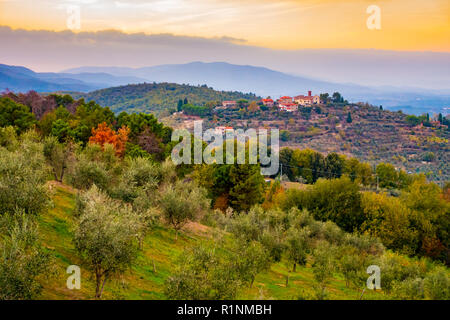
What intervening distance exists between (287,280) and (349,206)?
102 ft

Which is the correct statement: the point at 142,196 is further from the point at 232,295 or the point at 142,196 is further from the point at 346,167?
the point at 346,167

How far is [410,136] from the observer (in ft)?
623

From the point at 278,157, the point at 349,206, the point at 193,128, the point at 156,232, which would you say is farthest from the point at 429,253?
the point at 193,128

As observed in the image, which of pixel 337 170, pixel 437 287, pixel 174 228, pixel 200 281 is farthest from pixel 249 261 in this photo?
pixel 337 170

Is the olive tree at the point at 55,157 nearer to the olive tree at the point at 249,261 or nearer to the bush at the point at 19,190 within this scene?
the bush at the point at 19,190

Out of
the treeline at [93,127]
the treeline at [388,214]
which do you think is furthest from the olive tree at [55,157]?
the treeline at [388,214]

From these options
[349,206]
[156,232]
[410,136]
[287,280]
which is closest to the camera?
[287,280]

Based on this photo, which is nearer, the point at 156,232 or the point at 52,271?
the point at 52,271

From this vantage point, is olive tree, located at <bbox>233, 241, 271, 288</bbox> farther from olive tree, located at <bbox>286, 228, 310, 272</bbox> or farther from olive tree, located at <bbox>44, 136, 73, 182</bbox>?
olive tree, located at <bbox>44, 136, 73, 182</bbox>

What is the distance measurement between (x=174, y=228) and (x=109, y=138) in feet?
89.5

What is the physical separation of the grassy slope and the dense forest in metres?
0.12

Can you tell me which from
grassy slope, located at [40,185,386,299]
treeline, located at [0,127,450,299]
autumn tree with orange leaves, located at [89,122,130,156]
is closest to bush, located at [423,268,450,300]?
treeline, located at [0,127,450,299]

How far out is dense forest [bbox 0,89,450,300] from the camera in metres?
16.3

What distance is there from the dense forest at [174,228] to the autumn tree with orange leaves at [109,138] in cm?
39
